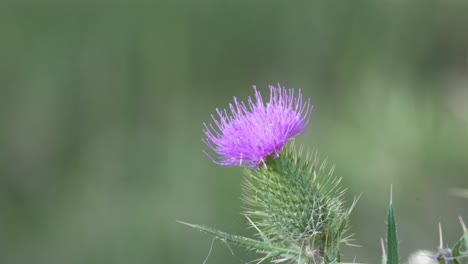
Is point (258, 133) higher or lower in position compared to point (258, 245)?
higher

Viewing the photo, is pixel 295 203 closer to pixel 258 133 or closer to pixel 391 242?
pixel 258 133

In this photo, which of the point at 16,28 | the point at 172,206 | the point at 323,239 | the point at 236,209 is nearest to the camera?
the point at 323,239

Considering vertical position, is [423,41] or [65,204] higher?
[423,41]

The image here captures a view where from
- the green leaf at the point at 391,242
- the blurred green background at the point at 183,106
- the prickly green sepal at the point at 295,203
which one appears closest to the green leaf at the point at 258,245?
the prickly green sepal at the point at 295,203

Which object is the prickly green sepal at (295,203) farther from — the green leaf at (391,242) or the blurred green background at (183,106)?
the blurred green background at (183,106)

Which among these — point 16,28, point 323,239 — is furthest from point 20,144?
point 323,239

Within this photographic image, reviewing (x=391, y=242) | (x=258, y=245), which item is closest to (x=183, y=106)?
(x=258, y=245)

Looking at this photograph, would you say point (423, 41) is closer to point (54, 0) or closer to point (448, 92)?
point (448, 92)
